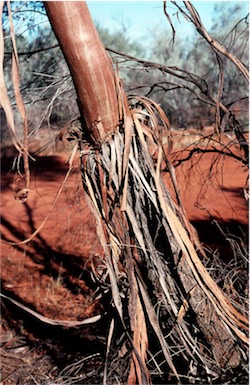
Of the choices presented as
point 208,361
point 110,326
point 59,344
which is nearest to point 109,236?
point 110,326

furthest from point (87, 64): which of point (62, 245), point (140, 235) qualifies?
point (62, 245)

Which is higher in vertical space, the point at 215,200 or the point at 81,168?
the point at 81,168

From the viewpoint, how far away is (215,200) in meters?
7.32

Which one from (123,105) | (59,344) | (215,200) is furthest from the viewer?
(215,200)

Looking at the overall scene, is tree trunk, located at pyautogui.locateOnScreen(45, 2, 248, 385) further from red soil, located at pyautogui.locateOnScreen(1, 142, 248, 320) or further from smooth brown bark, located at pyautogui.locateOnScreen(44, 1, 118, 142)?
red soil, located at pyautogui.locateOnScreen(1, 142, 248, 320)

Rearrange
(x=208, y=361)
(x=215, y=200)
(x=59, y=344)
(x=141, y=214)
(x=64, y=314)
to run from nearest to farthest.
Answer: (x=141, y=214) → (x=208, y=361) → (x=59, y=344) → (x=64, y=314) → (x=215, y=200)

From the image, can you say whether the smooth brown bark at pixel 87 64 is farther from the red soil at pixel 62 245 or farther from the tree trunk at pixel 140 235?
the red soil at pixel 62 245

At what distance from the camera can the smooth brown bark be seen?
2.57 meters

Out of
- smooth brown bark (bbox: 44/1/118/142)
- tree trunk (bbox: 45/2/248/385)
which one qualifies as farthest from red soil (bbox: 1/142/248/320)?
smooth brown bark (bbox: 44/1/118/142)

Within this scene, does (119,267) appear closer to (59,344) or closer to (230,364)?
(230,364)

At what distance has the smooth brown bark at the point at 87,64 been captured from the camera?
2570 millimetres

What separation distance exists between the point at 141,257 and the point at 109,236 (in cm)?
24

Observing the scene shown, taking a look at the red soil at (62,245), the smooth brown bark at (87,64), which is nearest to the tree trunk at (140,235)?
the smooth brown bark at (87,64)

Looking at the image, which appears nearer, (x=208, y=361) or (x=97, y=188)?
(x=97, y=188)
